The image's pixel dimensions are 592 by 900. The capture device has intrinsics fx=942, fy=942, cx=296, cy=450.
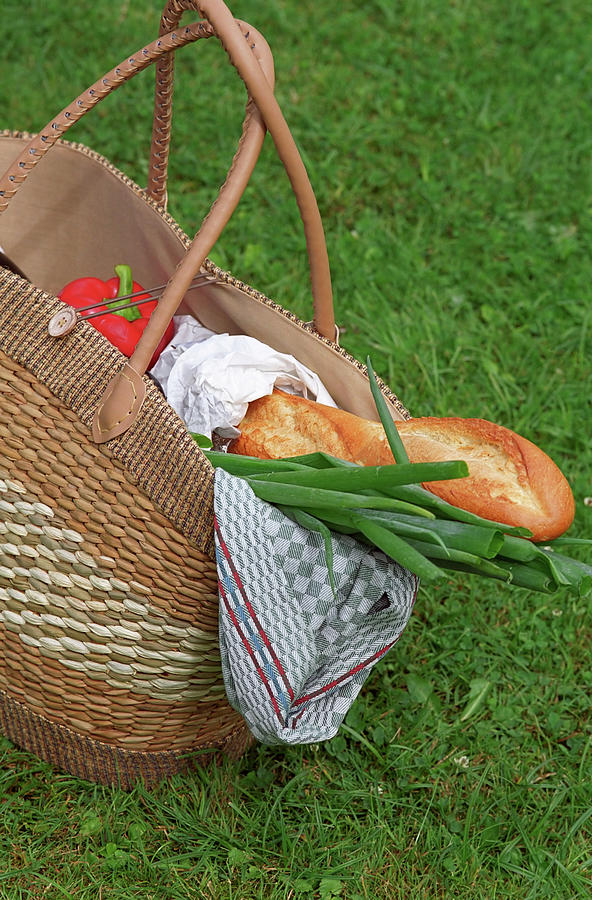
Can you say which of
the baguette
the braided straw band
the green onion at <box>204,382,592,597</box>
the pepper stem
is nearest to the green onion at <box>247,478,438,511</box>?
the green onion at <box>204,382,592,597</box>

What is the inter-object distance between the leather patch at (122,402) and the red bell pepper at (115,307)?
1.97ft

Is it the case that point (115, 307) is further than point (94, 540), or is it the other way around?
point (115, 307)

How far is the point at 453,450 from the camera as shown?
1.51 m

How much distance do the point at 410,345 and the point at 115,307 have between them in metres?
1.08

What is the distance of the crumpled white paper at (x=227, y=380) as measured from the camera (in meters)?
1.72

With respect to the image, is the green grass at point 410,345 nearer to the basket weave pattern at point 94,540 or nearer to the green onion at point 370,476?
the basket weave pattern at point 94,540

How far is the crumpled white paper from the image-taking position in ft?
5.65

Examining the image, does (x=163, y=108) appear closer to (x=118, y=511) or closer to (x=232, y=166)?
(x=232, y=166)

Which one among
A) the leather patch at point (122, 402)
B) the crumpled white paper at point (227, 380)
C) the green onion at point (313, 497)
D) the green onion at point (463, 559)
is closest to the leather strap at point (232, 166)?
the leather patch at point (122, 402)

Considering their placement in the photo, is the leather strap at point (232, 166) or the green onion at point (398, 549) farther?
the leather strap at point (232, 166)


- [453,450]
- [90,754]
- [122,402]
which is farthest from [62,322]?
[90,754]

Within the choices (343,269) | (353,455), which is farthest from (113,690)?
(343,269)

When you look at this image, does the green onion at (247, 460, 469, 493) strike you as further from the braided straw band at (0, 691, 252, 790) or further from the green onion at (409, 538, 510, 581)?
the braided straw band at (0, 691, 252, 790)

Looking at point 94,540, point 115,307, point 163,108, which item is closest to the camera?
point 94,540
